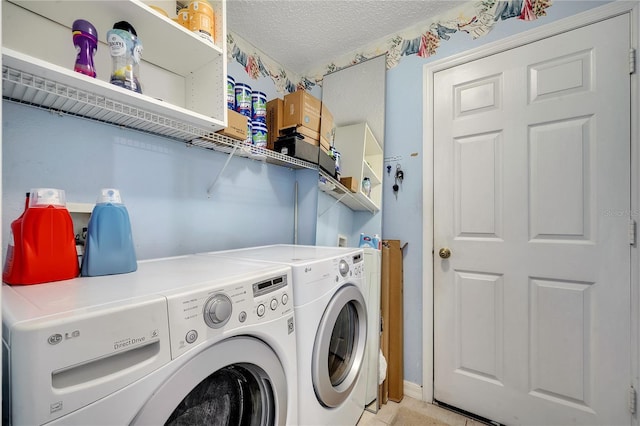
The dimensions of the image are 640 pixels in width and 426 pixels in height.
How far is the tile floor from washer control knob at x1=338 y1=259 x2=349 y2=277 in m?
0.96

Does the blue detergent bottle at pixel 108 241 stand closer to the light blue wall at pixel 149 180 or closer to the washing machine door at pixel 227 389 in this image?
the light blue wall at pixel 149 180

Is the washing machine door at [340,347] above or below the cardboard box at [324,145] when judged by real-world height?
below

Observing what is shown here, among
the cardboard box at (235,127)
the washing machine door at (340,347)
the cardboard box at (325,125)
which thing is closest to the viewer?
the washing machine door at (340,347)

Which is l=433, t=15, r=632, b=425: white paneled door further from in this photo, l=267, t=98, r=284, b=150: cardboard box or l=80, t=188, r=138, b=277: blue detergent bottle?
l=80, t=188, r=138, b=277: blue detergent bottle

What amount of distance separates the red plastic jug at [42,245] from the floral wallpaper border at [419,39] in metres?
1.38

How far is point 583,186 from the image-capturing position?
143 cm

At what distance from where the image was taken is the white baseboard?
181 centimetres

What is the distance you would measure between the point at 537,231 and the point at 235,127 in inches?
68.0

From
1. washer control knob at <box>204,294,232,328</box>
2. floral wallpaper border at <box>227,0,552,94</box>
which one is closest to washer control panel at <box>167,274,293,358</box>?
washer control knob at <box>204,294,232,328</box>

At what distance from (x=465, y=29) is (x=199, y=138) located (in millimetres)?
1778

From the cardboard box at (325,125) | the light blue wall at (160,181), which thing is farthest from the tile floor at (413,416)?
the cardboard box at (325,125)

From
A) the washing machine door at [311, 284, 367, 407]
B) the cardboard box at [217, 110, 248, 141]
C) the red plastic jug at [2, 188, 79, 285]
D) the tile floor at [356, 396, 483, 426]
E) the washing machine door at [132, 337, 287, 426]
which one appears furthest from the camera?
the tile floor at [356, 396, 483, 426]

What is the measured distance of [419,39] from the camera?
6.22ft

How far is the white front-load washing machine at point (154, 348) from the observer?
0.48 m
